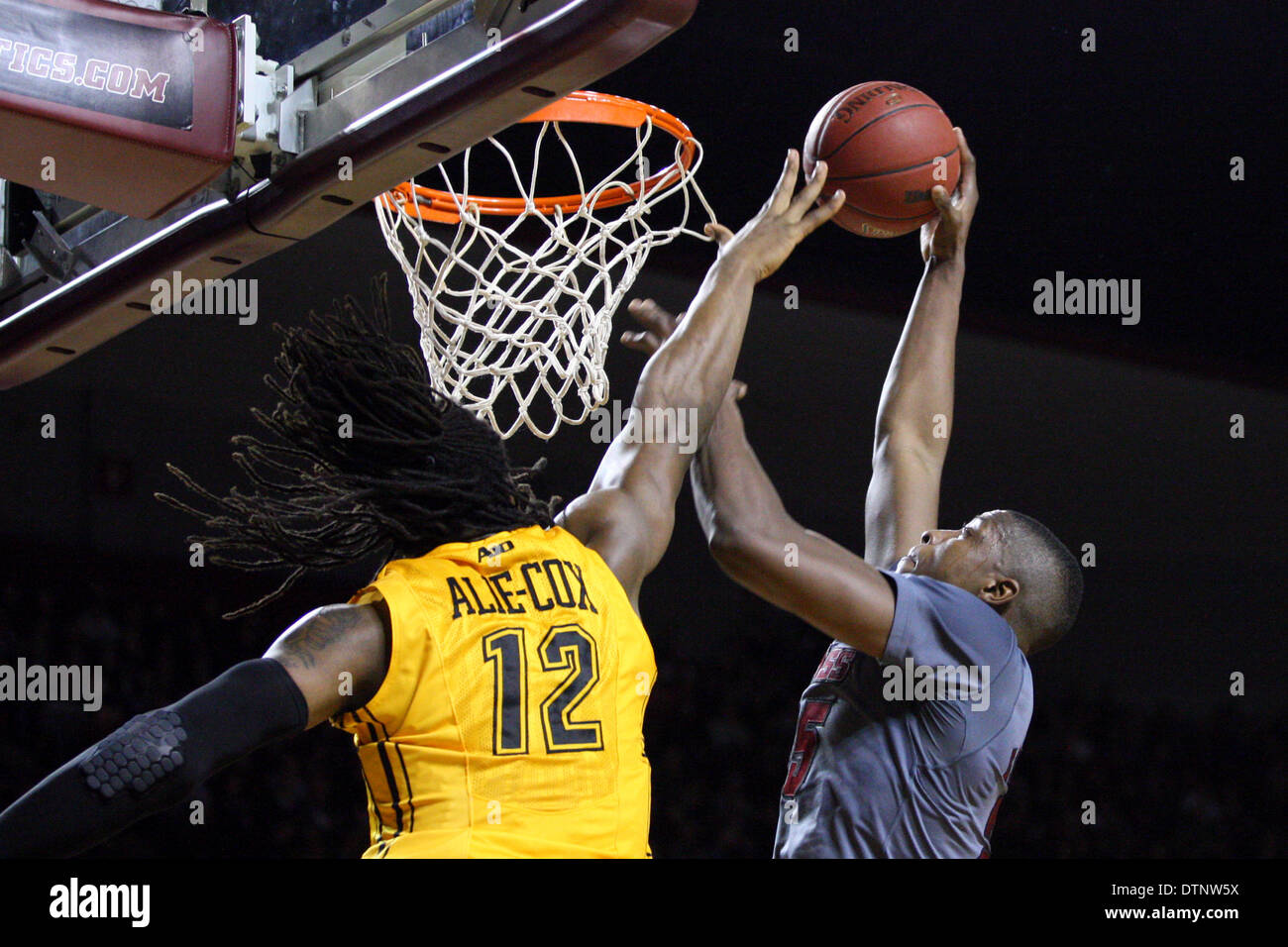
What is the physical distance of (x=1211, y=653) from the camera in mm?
6418

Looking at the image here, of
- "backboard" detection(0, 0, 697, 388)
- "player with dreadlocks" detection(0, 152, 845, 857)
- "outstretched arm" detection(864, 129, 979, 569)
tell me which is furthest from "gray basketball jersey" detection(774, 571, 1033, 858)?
"backboard" detection(0, 0, 697, 388)

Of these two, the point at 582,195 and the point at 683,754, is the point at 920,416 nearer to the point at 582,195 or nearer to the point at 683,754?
the point at 582,195

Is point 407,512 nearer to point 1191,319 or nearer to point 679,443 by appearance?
point 679,443

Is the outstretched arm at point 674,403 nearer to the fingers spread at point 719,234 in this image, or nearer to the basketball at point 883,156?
the fingers spread at point 719,234

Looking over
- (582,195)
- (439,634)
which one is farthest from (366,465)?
(582,195)

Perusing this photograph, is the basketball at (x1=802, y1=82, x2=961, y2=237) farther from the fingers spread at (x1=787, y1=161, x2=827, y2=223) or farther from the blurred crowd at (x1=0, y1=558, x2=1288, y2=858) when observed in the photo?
the blurred crowd at (x1=0, y1=558, x2=1288, y2=858)

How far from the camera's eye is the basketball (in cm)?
253

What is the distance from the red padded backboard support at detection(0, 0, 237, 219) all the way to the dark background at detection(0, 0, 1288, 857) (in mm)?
3093

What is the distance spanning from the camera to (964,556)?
95.6 inches

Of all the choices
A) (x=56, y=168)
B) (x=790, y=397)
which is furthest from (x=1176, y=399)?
(x=56, y=168)

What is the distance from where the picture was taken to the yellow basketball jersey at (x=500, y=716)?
155 cm

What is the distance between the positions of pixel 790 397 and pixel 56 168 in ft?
15.7

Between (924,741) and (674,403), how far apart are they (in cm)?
74

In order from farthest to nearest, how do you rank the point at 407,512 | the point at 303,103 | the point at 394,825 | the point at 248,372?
the point at 248,372 < the point at 303,103 < the point at 407,512 < the point at 394,825
